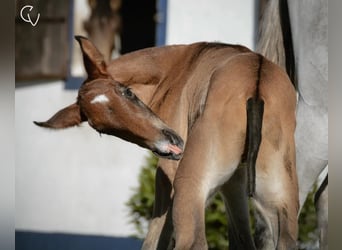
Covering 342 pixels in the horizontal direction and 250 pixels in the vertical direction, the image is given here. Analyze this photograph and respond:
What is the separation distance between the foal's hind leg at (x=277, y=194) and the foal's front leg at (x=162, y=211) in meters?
0.48

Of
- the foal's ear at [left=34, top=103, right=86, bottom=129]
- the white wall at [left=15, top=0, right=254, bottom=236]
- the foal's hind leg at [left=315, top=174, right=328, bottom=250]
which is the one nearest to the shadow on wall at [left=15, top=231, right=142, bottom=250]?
the white wall at [left=15, top=0, right=254, bottom=236]

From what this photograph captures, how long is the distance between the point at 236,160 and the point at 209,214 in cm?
103

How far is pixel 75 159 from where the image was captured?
193 inches

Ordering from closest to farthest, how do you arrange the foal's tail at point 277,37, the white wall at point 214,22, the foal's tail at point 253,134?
1. the foal's tail at point 253,134
2. the foal's tail at point 277,37
3. the white wall at point 214,22

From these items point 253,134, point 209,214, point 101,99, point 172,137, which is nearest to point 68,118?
point 101,99

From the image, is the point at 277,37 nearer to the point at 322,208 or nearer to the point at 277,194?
the point at 322,208

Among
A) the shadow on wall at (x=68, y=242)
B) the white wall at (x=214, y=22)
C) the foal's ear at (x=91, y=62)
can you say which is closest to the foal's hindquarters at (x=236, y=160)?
the foal's ear at (x=91, y=62)

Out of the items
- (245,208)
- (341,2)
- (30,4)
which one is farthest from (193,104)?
(30,4)

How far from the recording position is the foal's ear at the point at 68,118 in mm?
4066

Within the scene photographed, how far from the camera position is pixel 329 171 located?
4324 mm

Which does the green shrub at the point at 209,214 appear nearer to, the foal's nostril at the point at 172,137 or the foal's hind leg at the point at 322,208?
the foal's hind leg at the point at 322,208

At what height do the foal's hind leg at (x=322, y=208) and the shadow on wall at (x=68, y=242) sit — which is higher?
the foal's hind leg at (x=322, y=208)

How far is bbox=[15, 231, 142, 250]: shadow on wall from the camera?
486cm

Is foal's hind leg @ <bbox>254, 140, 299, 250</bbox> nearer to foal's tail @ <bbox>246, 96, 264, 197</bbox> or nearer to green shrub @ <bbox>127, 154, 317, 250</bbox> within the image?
foal's tail @ <bbox>246, 96, 264, 197</bbox>
